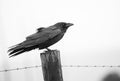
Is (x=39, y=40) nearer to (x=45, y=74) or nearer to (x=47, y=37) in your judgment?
(x=47, y=37)

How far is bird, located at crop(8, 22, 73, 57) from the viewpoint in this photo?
9.69 meters

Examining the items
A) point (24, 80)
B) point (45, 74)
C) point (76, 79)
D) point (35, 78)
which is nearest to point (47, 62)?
point (45, 74)

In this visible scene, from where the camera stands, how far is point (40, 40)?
991cm

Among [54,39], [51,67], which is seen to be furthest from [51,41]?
[51,67]

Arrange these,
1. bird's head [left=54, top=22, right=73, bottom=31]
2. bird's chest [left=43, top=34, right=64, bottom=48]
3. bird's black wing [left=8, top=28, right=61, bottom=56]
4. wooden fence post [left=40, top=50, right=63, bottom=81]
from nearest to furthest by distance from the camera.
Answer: wooden fence post [left=40, top=50, right=63, bottom=81] < bird's black wing [left=8, top=28, right=61, bottom=56] < bird's chest [left=43, top=34, right=64, bottom=48] < bird's head [left=54, top=22, right=73, bottom=31]

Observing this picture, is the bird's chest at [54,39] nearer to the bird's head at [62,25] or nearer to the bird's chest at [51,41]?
the bird's chest at [51,41]

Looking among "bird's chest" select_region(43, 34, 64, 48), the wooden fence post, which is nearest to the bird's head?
"bird's chest" select_region(43, 34, 64, 48)

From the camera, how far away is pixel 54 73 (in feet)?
29.3

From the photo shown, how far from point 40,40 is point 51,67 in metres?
1.12

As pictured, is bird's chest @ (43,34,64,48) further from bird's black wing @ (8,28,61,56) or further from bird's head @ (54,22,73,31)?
bird's head @ (54,22,73,31)

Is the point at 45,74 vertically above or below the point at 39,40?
below

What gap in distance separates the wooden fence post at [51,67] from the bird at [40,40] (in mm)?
831

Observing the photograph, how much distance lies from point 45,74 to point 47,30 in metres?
1.66

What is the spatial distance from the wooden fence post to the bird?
0.83 metres
